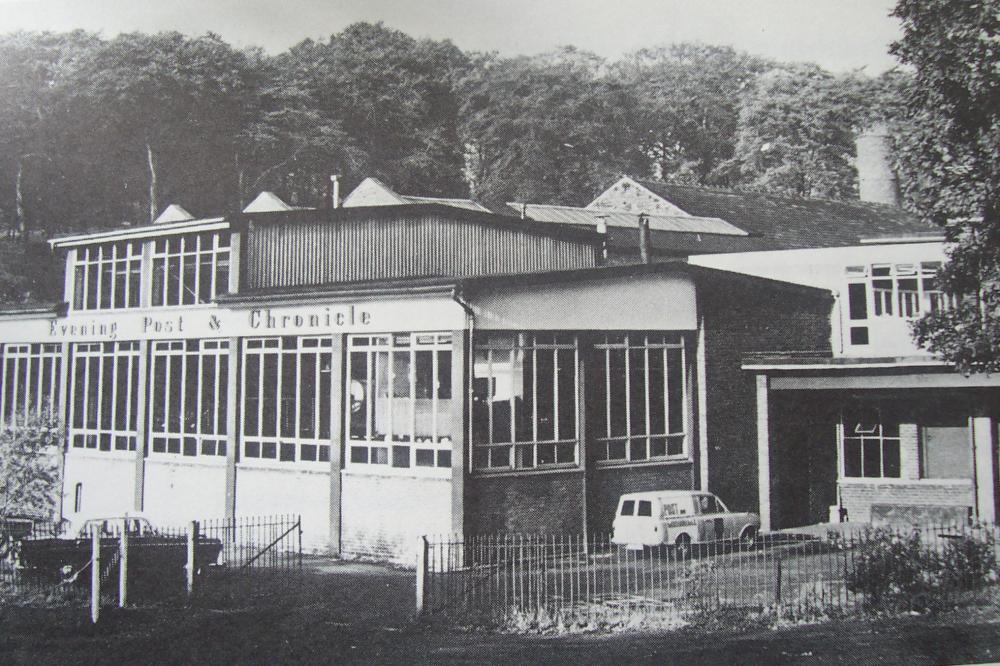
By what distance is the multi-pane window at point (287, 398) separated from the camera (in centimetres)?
1631

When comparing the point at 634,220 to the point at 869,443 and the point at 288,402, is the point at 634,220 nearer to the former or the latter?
the point at 869,443

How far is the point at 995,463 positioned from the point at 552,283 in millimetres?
8437

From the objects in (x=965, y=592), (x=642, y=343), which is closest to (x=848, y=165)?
(x=642, y=343)

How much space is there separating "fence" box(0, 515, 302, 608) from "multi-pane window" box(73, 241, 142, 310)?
6.17m

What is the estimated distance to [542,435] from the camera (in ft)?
51.0

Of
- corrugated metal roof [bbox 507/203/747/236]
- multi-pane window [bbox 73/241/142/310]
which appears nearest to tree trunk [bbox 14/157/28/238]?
multi-pane window [bbox 73/241/142/310]

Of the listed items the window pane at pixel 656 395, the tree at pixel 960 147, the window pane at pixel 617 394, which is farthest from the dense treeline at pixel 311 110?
the window pane at pixel 656 395

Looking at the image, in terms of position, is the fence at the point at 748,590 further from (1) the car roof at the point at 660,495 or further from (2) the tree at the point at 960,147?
(2) the tree at the point at 960,147

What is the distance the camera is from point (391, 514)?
15086 mm

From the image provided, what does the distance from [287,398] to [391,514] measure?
3143mm

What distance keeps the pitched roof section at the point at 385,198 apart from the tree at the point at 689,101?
395 cm

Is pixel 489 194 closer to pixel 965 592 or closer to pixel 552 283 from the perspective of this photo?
pixel 552 283

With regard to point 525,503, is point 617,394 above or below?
above

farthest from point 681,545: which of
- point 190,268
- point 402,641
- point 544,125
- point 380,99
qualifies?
point 190,268
